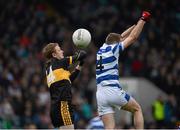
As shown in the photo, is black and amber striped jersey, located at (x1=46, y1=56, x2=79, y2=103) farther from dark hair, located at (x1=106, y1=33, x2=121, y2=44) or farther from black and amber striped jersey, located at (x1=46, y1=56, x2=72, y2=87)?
dark hair, located at (x1=106, y1=33, x2=121, y2=44)

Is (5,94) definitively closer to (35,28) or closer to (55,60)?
(35,28)

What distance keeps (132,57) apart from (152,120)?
3.47 m

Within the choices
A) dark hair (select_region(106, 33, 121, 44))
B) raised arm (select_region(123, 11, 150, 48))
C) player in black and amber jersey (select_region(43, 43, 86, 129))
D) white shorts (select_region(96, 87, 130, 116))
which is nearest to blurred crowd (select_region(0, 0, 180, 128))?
white shorts (select_region(96, 87, 130, 116))

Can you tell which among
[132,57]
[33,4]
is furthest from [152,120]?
[33,4]

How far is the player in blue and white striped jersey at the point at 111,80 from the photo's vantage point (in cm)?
1355

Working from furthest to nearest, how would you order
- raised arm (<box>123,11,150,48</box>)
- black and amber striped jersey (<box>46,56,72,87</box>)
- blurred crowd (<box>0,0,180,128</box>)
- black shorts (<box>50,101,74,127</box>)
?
blurred crowd (<box>0,0,180,128</box>), raised arm (<box>123,11,150,48</box>), black and amber striped jersey (<box>46,56,72,87</box>), black shorts (<box>50,101,74,127</box>)

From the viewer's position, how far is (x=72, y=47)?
2684cm

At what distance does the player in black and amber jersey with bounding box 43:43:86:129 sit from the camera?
13172 millimetres

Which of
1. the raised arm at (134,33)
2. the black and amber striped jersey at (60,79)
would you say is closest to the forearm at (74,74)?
the black and amber striped jersey at (60,79)

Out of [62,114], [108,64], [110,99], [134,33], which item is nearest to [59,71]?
[62,114]

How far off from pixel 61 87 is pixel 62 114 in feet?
1.62

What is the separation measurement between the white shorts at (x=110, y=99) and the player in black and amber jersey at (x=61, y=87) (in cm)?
70

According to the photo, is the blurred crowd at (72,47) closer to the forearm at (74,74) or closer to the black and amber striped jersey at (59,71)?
the forearm at (74,74)

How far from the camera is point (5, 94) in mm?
21938
